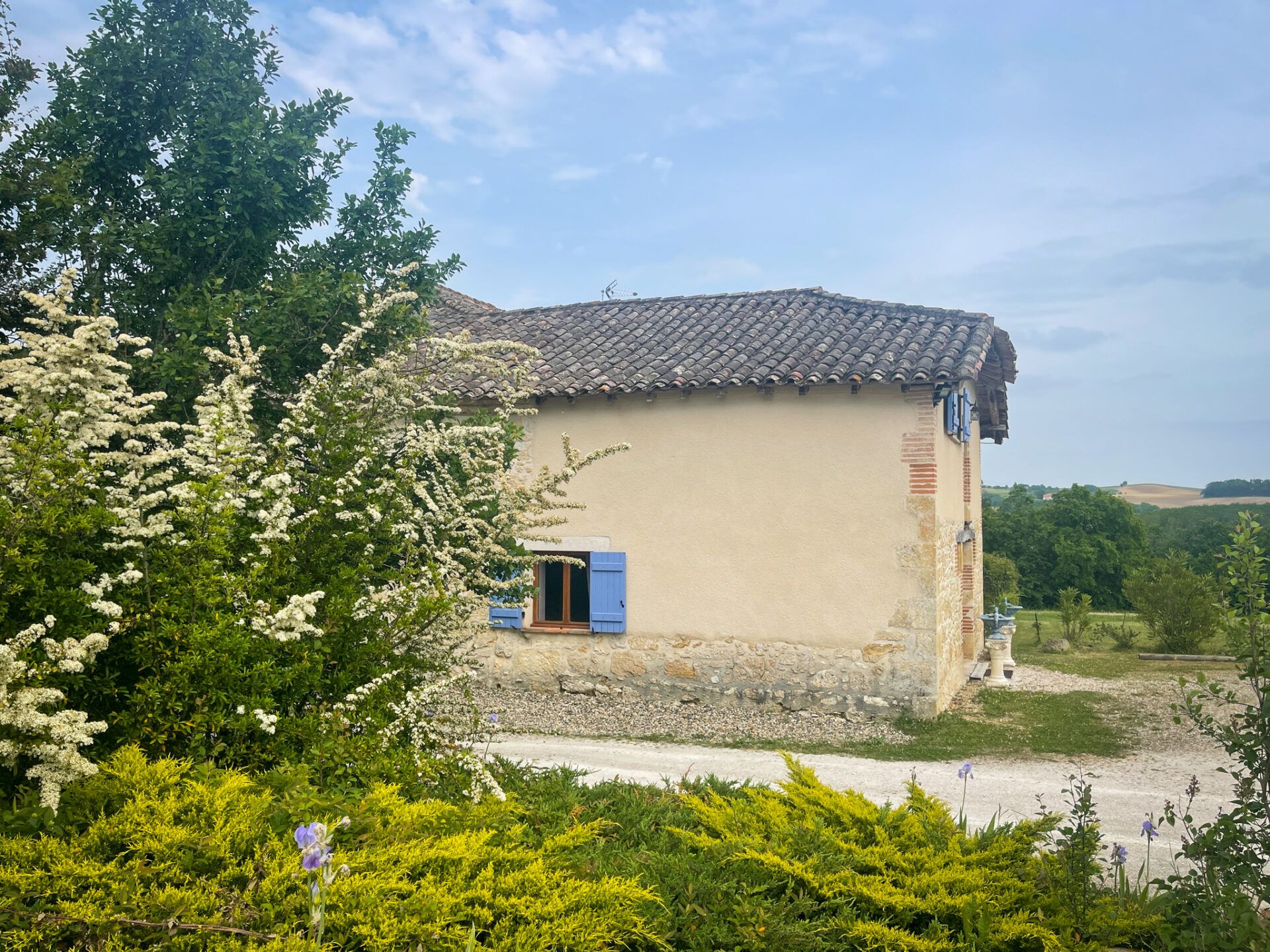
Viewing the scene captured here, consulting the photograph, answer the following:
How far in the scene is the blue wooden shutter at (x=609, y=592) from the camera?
1084 cm

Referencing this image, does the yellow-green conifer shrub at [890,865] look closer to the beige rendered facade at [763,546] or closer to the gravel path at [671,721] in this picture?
the gravel path at [671,721]

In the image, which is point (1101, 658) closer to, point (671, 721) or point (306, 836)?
point (671, 721)

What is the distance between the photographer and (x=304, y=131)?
666cm

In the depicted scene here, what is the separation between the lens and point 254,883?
2.55m

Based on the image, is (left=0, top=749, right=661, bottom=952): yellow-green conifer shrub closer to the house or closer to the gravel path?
the gravel path

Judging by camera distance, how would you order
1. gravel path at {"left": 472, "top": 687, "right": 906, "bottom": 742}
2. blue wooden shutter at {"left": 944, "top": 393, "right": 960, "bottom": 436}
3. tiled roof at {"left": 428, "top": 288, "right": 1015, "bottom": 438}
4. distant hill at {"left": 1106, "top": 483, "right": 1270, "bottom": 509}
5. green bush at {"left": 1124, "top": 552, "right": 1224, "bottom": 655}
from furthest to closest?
1. distant hill at {"left": 1106, "top": 483, "right": 1270, "bottom": 509}
2. green bush at {"left": 1124, "top": 552, "right": 1224, "bottom": 655}
3. blue wooden shutter at {"left": 944, "top": 393, "right": 960, "bottom": 436}
4. tiled roof at {"left": 428, "top": 288, "right": 1015, "bottom": 438}
5. gravel path at {"left": 472, "top": 687, "right": 906, "bottom": 742}

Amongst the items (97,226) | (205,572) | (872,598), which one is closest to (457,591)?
(205,572)

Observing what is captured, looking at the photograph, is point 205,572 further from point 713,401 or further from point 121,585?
point 713,401

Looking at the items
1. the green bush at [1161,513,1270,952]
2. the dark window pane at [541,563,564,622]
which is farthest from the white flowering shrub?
the dark window pane at [541,563,564,622]

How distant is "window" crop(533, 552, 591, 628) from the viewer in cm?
1141

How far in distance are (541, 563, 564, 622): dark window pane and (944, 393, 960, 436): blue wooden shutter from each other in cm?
531

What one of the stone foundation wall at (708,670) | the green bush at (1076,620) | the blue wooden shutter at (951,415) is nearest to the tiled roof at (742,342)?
the blue wooden shutter at (951,415)

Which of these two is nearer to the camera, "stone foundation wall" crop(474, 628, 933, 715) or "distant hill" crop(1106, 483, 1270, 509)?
"stone foundation wall" crop(474, 628, 933, 715)

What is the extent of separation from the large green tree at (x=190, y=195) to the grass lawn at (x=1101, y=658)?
12.2 m
